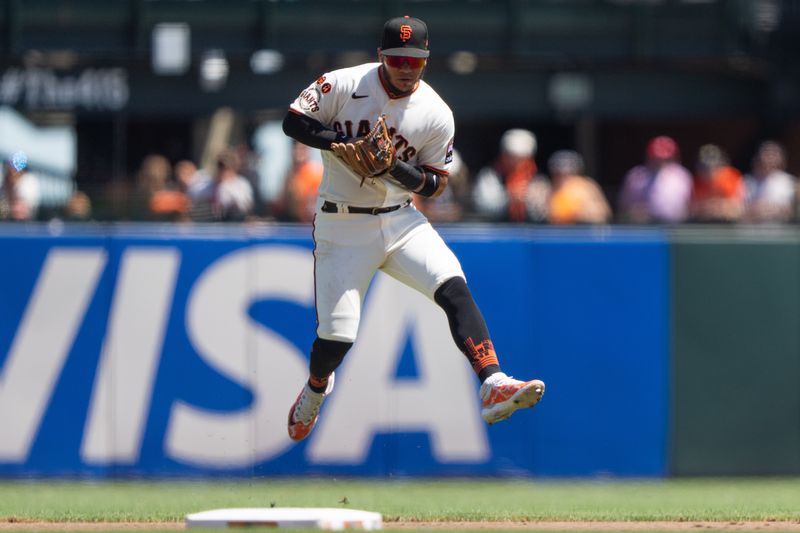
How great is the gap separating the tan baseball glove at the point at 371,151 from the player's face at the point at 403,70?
218 mm

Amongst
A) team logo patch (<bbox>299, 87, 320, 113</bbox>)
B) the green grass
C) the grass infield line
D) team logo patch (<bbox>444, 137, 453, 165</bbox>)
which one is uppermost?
team logo patch (<bbox>299, 87, 320, 113</bbox>)

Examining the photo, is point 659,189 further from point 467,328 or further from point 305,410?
point 467,328

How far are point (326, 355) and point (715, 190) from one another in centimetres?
590

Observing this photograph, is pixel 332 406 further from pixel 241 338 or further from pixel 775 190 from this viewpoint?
pixel 775 190

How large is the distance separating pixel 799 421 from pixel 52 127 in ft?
23.8

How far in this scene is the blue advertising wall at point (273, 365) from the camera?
10758 mm

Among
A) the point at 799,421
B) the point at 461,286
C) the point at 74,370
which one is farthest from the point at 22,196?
the point at 799,421

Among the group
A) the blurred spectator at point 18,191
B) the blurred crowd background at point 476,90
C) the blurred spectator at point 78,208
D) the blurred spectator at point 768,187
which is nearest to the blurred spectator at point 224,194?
the blurred crowd background at point 476,90

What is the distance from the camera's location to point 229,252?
36.0ft

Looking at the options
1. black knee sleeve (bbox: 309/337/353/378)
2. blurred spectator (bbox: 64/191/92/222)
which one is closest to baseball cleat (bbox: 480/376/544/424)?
black knee sleeve (bbox: 309/337/353/378)

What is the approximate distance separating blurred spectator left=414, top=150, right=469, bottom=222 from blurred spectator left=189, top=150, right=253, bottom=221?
4.49 feet

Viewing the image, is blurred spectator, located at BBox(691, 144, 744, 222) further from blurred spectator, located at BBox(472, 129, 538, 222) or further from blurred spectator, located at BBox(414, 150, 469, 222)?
blurred spectator, located at BBox(414, 150, 469, 222)

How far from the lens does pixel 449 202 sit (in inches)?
472

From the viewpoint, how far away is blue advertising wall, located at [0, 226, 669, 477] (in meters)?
10.8
